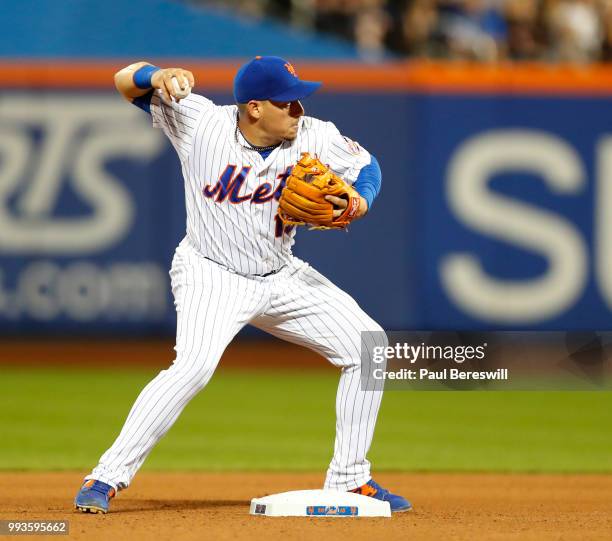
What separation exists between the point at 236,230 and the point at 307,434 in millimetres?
3704

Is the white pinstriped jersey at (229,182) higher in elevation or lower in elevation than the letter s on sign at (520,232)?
lower

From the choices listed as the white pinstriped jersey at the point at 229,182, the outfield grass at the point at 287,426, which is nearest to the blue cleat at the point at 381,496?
the white pinstriped jersey at the point at 229,182

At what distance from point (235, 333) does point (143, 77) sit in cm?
107

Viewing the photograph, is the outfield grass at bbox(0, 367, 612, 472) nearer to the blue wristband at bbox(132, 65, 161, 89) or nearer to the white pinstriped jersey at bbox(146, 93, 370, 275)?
the white pinstriped jersey at bbox(146, 93, 370, 275)

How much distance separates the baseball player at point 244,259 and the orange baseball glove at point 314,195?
43mm

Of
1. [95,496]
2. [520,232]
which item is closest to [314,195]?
[95,496]

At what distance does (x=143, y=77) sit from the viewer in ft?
16.9

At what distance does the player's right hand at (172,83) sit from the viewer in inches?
196

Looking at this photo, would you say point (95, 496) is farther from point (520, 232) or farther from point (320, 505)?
point (520, 232)

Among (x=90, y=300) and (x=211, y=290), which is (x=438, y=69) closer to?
(x=90, y=300)

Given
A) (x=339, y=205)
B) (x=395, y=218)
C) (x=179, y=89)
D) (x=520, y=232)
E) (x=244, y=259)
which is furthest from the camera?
(x=395, y=218)

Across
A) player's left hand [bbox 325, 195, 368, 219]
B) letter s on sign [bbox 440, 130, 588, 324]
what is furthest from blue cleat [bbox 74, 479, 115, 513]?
letter s on sign [bbox 440, 130, 588, 324]

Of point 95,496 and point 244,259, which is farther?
point 244,259

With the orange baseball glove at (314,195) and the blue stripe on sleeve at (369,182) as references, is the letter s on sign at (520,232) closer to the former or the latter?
the blue stripe on sleeve at (369,182)
